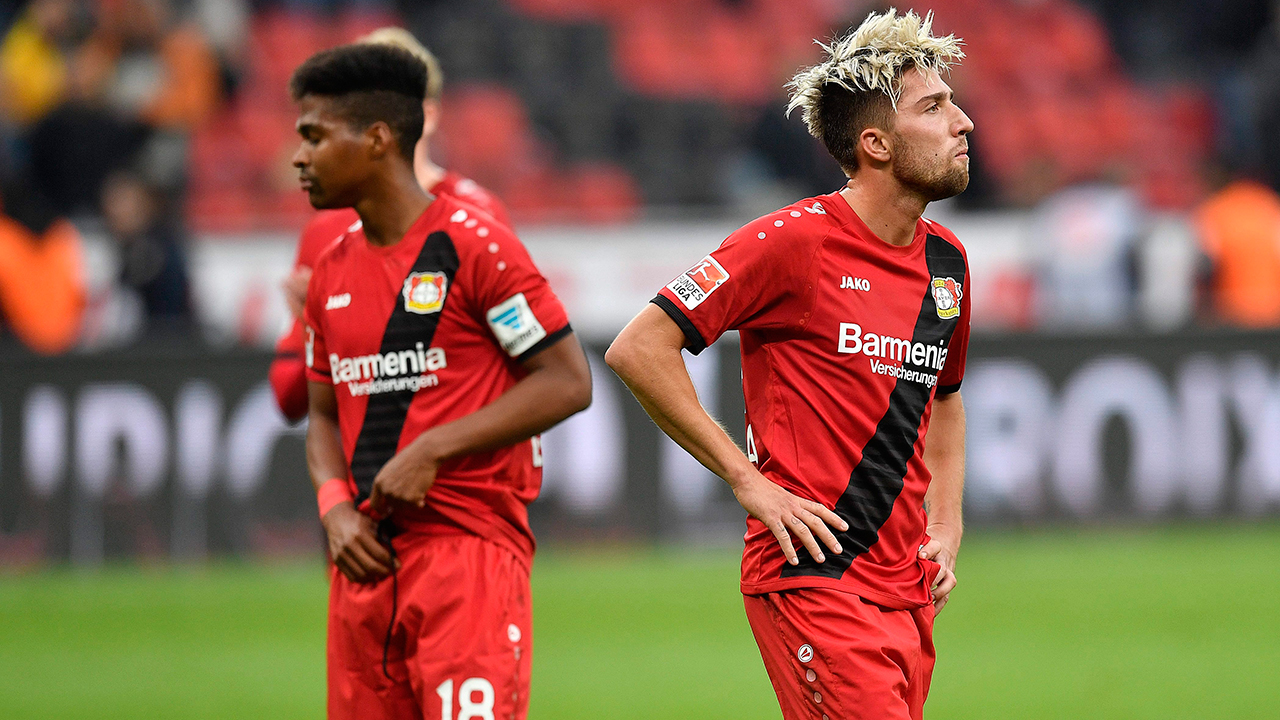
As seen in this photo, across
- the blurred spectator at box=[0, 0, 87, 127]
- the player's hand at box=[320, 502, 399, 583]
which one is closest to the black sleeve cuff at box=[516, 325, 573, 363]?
the player's hand at box=[320, 502, 399, 583]

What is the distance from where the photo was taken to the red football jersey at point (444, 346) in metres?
4.12

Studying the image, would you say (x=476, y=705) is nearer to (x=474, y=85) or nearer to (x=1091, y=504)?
(x=1091, y=504)

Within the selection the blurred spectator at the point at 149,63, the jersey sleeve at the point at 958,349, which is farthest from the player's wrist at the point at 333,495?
the blurred spectator at the point at 149,63

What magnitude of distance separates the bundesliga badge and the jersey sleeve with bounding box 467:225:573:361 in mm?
86

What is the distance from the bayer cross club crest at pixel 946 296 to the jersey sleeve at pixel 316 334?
165 cm

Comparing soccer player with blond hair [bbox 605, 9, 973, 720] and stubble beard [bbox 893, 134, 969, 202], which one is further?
stubble beard [bbox 893, 134, 969, 202]

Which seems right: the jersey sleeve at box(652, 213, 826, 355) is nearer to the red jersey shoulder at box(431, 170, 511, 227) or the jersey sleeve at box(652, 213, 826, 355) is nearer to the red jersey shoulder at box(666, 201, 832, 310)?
the red jersey shoulder at box(666, 201, 832, 310)

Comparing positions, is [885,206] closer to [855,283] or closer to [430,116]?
[855,283]

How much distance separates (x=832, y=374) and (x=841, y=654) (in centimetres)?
71

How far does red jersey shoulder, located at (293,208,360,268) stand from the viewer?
520cm

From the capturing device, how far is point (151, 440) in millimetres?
10828

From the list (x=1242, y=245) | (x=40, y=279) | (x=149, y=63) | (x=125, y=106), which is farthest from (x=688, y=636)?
(x=149, y=63)

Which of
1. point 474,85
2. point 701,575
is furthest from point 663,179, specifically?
point 701,575

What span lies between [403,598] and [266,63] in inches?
520
